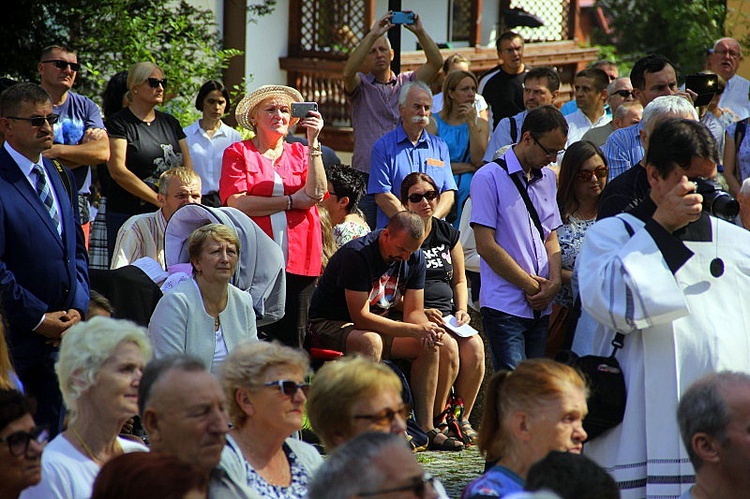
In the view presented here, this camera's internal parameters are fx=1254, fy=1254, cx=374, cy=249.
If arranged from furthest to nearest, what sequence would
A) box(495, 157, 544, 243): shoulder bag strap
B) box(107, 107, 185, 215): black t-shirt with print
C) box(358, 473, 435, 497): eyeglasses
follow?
box(107, 107, 185, 215): black t-shirt with print, box(495, 157, 544, 243): shoulder bag strap, box(358, 473, 435, 497): eyeglasses

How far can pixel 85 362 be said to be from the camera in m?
4.44

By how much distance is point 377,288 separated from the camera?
7531 mm

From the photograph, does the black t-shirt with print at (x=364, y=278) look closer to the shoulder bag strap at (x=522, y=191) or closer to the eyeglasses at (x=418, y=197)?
the eyeglasses at (x=418, y=197)

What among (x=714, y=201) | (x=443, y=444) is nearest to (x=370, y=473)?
(x=714, y=201)

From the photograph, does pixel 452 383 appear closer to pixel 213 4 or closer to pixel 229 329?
pixel 229 329

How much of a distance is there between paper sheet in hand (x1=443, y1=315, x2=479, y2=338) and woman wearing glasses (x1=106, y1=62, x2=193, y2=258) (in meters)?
2.14

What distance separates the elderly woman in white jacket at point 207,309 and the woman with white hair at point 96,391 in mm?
1549

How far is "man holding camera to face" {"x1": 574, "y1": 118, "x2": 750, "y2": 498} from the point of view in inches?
174

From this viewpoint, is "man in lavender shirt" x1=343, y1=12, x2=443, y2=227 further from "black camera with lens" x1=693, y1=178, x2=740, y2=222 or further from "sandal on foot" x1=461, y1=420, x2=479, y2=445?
"black camera with lens" x1=693, y1=178, x2=740, y2=222

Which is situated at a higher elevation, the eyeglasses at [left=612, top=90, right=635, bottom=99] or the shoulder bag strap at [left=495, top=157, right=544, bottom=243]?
the eyeglasses at [left=612, top=90, right=635, bottom=99]

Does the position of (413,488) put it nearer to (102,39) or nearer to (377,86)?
(377,86)

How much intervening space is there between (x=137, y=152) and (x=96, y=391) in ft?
13.9

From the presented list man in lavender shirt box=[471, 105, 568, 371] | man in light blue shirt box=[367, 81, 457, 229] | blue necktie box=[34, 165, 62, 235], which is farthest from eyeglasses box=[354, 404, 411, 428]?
man in light blue shirt box=[367, 81, 457, 229]

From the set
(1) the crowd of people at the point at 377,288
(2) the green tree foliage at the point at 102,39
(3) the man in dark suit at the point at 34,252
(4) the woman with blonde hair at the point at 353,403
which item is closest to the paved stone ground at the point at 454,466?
(1) the crowd of people at the point at 377,288
